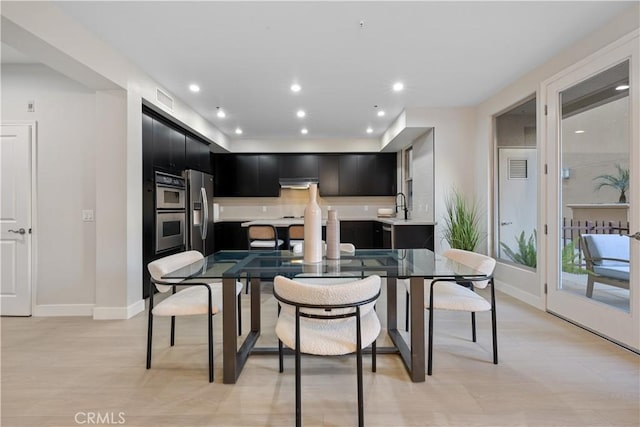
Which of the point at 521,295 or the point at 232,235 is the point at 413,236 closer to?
the point at 521,295

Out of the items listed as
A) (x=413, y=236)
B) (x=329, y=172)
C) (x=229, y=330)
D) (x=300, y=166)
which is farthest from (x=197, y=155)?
(x=229, y=330)

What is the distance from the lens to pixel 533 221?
3594 mm

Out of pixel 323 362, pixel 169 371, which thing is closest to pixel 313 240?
pixel 323 362

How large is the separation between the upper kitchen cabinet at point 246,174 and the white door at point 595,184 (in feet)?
16.2

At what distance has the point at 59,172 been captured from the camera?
322 centimetres

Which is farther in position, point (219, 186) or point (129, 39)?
point (219, 186)

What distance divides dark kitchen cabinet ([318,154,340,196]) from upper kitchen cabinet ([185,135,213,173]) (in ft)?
7.70

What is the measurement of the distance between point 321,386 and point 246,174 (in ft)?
18.1

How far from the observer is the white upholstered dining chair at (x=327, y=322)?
145 centimetres

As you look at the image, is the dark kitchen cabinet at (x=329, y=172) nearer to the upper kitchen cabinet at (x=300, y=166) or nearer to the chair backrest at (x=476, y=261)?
the upper kitchen cabinet at (x=300, y=166)

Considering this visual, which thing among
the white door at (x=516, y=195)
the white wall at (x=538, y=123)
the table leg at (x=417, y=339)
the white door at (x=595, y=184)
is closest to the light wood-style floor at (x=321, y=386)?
the table leg at (x=417, y=339)

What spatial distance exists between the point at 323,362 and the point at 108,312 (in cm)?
231

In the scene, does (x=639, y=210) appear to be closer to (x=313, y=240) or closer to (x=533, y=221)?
(x=533, y=221)

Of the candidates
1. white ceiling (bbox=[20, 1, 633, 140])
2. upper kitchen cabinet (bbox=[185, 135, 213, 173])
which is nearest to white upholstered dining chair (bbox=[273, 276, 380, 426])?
white ceiling (bbox=[20, 1, 633, 140])
